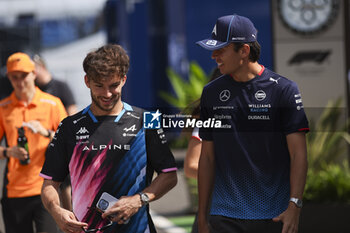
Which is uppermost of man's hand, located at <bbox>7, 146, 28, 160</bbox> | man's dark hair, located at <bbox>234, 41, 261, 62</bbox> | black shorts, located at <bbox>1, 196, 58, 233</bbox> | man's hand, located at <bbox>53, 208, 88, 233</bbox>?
man's dark hair, located at <bbox>234, 41, 261, 62</bbox>

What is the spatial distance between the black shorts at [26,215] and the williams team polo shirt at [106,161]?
1749 millimetres

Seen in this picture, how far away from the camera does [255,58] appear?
4020 mm

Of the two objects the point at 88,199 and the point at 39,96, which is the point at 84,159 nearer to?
the point at 88,199

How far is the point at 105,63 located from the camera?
→ 382 centimetres

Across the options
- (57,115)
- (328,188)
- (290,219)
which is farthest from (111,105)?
(328,188)

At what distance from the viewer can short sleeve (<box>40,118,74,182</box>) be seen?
397 centimetres

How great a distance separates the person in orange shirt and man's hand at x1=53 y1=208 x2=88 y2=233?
179cm

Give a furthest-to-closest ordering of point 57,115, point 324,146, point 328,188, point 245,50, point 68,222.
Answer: point 324,146
point 328,188
point 57,115
point 245,50
point 68,222

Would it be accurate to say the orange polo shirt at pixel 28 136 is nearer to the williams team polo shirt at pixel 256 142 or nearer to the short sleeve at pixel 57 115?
the short sleeve at pixel 57 115

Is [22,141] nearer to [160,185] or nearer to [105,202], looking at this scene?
[105,202]

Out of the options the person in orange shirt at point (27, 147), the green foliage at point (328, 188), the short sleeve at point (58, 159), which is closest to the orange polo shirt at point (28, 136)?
the person in orange shirt at point (27, 147)

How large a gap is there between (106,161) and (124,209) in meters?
0.30

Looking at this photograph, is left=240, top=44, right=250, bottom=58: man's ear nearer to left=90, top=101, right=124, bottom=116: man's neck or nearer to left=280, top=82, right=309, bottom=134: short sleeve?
left=280, top=82, right=309, bottom=134: short sleeve

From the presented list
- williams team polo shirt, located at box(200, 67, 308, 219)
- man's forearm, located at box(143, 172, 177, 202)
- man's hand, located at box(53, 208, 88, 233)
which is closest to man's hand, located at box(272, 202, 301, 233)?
williams team polo shirt, located at box(200, 67, 308, 219)
